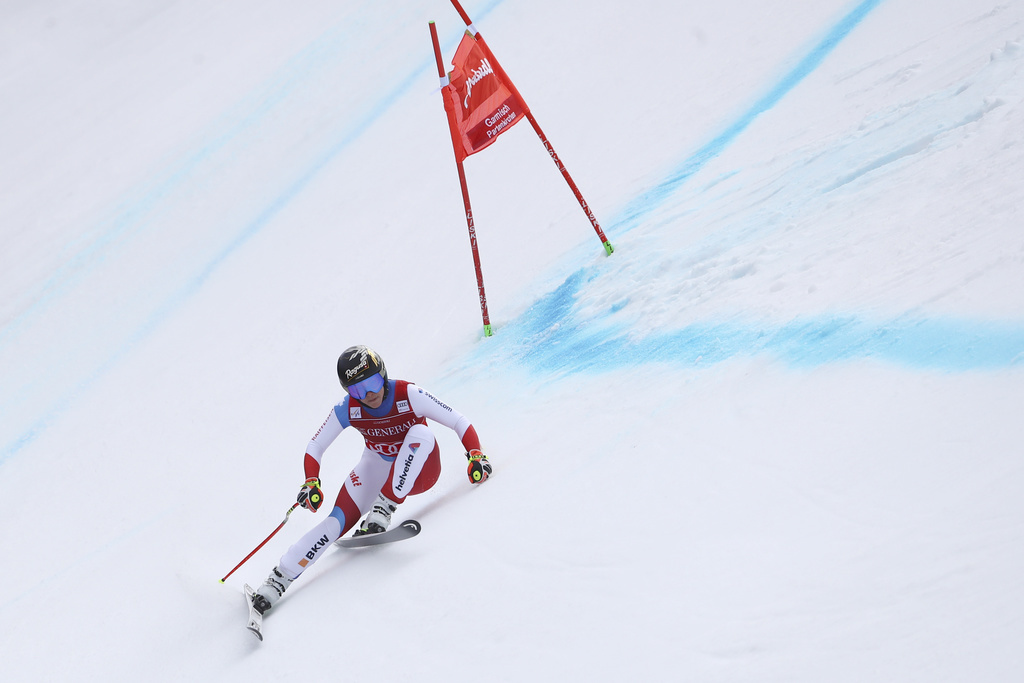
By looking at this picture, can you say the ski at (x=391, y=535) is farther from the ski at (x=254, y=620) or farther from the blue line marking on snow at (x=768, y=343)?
the blue line marking on snow at (x=768, y=343)

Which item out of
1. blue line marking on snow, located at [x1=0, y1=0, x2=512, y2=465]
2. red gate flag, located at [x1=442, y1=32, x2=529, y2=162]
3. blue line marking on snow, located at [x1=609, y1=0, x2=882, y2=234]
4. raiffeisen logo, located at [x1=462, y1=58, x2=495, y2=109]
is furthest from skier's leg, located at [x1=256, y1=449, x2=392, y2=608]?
blue line marking on snow, located at [x1=0, y1=0, x2=512, y2=465]

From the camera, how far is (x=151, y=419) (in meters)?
6.35

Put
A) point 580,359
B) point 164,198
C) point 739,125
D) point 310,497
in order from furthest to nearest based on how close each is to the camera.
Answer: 1. point 164,198
2. point 739,125
3. point 580,359
4. point 310,497

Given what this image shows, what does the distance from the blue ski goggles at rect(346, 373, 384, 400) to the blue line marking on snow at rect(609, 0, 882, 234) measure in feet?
9.03

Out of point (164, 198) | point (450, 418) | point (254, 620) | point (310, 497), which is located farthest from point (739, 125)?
point (164, 198)

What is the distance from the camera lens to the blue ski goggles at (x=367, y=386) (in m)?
3.46

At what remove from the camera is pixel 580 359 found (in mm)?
4305

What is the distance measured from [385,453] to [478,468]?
49cm

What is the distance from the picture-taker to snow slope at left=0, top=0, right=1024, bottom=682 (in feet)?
7.30

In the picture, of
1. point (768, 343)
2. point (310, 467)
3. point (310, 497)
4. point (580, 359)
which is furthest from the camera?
point (580, 359)

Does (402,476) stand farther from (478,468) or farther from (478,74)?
(478,74)

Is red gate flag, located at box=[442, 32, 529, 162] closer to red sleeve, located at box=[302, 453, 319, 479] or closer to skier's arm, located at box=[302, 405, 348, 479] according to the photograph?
skier's arm, located at box=[302, 405, 348, 479]

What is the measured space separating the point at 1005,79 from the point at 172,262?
7871 mm

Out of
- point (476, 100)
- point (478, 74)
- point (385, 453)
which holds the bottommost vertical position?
point (385, 453)
